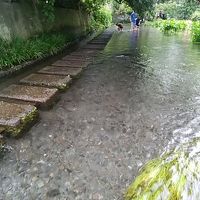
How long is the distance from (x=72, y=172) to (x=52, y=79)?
10.7ft

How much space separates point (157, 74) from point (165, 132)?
11.6 feet

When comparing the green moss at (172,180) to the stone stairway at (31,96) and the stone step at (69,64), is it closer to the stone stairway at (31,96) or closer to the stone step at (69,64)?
the stone stairway at (31,96)

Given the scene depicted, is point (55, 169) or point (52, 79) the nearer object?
point (55, 169)

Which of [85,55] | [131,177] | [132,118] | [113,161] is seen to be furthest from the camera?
[85,55]

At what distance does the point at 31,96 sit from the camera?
4.94 meters

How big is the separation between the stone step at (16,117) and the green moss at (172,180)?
1910mm

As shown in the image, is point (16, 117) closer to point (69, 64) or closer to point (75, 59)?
point (69, 64)

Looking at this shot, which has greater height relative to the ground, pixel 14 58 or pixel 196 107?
pixel 14 58

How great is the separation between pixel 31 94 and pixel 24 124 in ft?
3.44

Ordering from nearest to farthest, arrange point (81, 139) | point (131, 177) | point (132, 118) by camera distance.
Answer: point (131, 177) < point (81, 139) < point (132, 118)

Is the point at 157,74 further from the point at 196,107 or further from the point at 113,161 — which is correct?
the point at 113,161

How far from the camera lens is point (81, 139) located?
3977 mm

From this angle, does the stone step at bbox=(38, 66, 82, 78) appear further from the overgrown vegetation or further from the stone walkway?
the overgrown vegetation

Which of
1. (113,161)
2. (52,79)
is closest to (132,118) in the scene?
(113,161)
